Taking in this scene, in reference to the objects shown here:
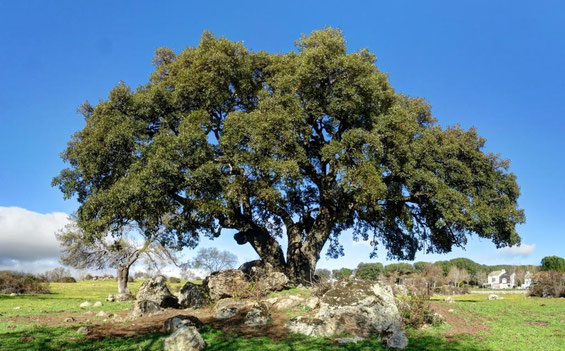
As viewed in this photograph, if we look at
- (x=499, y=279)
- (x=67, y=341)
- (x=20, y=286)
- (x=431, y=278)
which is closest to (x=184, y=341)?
(x=67, y=341)

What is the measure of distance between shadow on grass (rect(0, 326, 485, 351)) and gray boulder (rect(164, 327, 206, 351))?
1.50 ft

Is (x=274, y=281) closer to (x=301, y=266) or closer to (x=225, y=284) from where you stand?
(x=225, y=284)

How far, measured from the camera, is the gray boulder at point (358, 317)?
15.2 meters

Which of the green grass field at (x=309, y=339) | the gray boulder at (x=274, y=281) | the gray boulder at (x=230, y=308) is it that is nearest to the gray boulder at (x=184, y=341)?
the green grass field at (x=309, y=339)

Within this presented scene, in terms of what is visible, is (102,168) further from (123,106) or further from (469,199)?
(469,199)

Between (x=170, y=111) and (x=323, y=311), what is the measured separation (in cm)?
1658

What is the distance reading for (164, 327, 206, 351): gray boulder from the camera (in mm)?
13039

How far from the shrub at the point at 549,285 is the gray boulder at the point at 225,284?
114ft

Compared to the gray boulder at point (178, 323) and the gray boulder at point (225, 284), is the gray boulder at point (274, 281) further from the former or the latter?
the gray boulder at point (178, 323)

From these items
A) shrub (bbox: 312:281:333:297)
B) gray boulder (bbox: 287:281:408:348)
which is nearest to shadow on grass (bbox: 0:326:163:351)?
gray boulder (bbox: 287:281:408:348)

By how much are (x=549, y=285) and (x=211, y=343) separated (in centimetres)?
4056

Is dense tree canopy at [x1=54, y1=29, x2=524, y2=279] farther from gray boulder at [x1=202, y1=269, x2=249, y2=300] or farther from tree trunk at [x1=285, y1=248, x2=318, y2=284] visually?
gray boulder at [x1=202, y1=269, x2=249, y2=300]

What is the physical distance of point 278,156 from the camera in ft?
74.4

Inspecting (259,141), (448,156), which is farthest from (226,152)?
(448,156)
